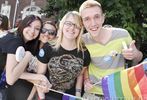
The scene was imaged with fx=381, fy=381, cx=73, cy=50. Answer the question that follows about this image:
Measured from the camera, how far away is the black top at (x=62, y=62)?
4027mm

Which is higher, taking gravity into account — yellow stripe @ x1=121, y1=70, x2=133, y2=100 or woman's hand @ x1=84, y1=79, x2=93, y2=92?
yellow stripe @ x1=121, y1=70, x2=133, y2=100

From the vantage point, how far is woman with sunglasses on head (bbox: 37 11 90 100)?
4.03 m

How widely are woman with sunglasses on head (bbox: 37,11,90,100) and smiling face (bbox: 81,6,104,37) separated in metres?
0.10

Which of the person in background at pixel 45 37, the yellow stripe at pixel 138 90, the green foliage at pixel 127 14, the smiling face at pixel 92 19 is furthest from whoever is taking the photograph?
the green foliage at pixel 127 14

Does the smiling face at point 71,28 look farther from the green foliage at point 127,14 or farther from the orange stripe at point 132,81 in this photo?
the green foliage at point 127,14

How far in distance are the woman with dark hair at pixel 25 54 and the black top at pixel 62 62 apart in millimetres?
149

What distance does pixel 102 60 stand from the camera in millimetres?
4012

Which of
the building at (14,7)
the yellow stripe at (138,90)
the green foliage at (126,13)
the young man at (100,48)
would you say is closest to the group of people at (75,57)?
the young man at (100,48)

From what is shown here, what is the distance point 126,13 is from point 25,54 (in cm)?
369

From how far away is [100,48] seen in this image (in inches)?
159

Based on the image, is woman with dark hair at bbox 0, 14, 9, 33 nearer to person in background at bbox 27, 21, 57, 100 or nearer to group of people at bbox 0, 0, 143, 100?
person in background at bbox 27, 21, 57, 100

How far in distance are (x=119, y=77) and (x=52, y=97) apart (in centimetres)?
86

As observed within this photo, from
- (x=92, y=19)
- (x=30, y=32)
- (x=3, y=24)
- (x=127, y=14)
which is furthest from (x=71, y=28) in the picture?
(x=127, y=14)

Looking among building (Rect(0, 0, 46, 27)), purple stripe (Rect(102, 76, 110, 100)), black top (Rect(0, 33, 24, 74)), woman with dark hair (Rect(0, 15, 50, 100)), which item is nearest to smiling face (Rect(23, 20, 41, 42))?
woman with dark hair (Rect(0, 15, 50, 100))
